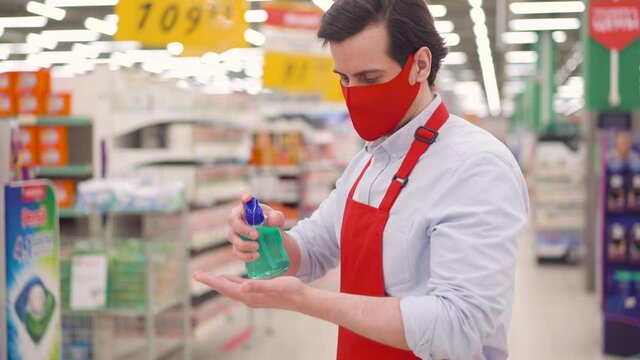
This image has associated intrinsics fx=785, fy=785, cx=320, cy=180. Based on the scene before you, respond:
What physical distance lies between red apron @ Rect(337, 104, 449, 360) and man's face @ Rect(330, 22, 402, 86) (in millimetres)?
174

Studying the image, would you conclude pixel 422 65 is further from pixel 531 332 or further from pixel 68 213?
pixel 531 332

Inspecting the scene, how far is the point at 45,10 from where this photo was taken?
58.3 feet

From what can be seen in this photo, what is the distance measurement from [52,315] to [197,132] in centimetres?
273

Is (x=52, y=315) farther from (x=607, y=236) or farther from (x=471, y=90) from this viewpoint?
(x=471, y=90)

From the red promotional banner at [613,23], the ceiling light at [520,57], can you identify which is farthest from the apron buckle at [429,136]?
the ceiling light at [520,57]

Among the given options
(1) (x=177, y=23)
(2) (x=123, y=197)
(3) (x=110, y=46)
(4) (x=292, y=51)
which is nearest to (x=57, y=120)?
(2) (x=123, y=197)

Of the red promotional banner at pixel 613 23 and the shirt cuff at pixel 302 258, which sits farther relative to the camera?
the red promotional banner at pixel 613 23

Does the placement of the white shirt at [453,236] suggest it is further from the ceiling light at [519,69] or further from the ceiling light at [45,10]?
the ceiling light at [519,69]

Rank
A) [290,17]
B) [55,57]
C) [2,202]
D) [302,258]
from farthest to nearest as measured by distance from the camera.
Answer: [55,57]
[290,17]
[2,202]
[302,258]

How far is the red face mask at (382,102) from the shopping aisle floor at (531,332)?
5229 mm

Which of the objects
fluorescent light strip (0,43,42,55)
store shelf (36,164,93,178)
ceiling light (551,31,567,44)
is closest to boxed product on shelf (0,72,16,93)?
store shelf (36,164,93,178)

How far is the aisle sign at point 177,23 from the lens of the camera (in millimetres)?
6039

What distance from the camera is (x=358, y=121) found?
2.00 metres

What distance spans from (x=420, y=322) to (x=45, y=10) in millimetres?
17867
